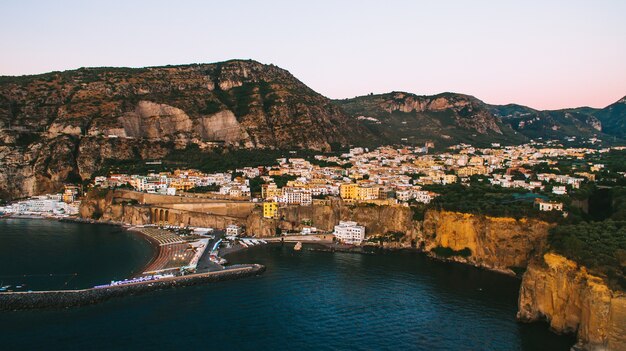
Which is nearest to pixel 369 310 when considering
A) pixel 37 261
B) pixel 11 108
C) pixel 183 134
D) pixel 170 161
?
pixel 37 261

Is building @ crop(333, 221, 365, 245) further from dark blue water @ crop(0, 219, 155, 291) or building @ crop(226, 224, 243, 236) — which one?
dark blue water @ crop(0, 219, 155, 291)

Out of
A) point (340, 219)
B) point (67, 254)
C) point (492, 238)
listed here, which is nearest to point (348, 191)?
point (340, 219)

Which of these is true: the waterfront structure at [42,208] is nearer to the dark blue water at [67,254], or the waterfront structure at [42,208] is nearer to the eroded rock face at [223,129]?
the dark blue water at [67,254]

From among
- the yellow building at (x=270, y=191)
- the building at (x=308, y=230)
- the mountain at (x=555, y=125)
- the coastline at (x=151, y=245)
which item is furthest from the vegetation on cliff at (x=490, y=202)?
the mountain at (x=555, y=125)

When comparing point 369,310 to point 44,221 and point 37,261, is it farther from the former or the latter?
point 44,221

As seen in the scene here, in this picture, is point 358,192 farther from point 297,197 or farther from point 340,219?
point 297,197

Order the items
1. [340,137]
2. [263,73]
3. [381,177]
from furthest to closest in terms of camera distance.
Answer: [263,73], [340,137], [381,177]
